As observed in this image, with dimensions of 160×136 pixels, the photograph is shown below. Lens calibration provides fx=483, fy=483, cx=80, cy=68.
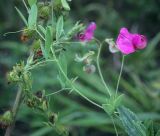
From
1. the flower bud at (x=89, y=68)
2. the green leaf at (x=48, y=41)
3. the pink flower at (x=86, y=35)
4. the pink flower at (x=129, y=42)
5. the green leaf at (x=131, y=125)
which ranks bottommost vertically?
the green leaf at (x=131, y=125)

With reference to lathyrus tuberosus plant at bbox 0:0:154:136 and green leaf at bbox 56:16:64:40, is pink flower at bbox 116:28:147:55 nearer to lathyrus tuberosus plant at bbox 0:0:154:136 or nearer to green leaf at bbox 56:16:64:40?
lathyrus tuberosus plant at bbox 0:0:154:136

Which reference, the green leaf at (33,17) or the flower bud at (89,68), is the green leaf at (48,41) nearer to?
the green leaf at (33,17)

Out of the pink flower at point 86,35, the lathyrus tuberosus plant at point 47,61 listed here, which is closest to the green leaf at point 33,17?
the lathyrus tuberosus plant at point 47,61

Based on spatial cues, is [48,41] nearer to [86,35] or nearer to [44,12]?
[44,12]

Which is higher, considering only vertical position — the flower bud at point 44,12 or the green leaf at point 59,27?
the flower bud at point 44,12

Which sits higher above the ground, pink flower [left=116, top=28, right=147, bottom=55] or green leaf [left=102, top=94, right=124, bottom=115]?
pink flower [left=116, top=28, right=147, bottom=55]

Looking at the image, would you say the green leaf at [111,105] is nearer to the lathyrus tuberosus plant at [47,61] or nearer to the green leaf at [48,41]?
the lathyrus tuberosus plant at [47,61]

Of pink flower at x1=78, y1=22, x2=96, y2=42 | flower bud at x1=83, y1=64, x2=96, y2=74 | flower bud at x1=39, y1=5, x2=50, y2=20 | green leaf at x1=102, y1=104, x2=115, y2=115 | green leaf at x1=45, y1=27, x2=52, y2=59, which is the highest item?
flower bud at x1=39, y1=5, x2=50, y2=20

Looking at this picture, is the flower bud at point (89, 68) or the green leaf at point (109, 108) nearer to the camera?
the green leaf at point (109, 108)

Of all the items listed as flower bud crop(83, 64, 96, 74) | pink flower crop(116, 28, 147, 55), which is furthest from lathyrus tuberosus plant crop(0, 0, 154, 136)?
flower bud crop(83, 64, 96, 74)
